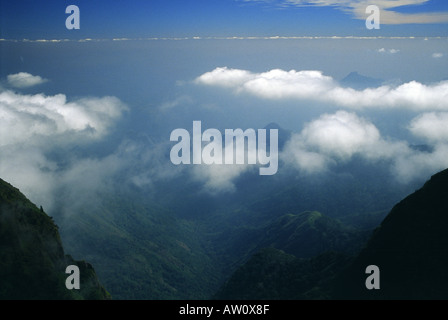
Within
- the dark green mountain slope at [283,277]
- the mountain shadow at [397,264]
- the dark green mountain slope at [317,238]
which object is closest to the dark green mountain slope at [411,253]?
the mountain shadow at [397,264]

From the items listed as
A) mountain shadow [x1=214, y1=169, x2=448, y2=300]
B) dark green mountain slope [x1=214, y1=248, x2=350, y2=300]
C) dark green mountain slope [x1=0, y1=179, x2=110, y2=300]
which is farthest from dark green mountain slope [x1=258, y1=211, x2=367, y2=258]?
dark green mountain slope [x1=0, y1=179, x2=110, y2=300]

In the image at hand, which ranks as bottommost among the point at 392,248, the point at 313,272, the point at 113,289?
the point at 113,289

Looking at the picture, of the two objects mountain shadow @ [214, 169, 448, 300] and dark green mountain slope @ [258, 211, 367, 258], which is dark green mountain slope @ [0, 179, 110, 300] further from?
dark green mountain slope @ [258, 211, 367, 258]

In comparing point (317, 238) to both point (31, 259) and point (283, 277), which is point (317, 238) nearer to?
point (283, 277)

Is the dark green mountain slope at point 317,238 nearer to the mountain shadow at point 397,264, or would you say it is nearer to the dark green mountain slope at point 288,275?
the dark green mountain slope at point 288,275

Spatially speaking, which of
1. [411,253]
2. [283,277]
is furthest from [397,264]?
[283,277]
